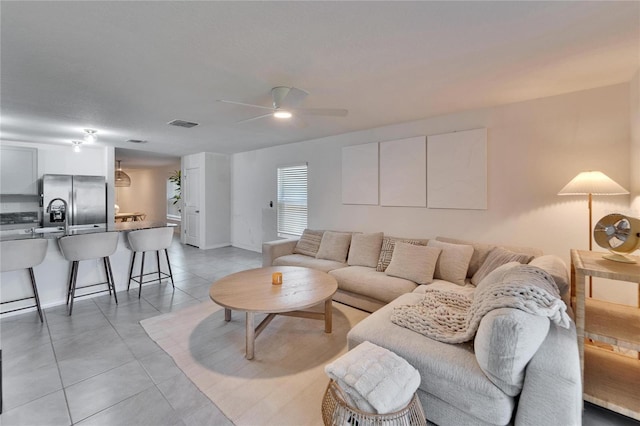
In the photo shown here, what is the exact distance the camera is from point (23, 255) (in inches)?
110

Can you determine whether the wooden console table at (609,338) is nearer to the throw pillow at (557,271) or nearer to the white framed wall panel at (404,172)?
the throw pillow at (557,271)

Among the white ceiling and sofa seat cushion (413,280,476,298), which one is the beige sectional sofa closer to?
sofa seat cushion (413,280,476,298)

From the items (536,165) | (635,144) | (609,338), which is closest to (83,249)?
(609,338)

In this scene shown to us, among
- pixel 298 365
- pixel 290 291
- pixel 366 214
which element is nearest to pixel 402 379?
pixel 298 365

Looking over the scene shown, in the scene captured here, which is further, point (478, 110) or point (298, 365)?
point (478, 110)

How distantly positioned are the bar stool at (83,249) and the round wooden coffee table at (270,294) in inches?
67.5

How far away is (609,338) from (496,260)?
1.21 m

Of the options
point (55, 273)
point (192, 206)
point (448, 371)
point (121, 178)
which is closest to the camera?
point (448, 371)

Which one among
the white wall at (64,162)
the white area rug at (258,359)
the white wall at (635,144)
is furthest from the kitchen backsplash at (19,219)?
the white wall at (635,144)

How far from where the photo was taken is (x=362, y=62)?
2.06 metres

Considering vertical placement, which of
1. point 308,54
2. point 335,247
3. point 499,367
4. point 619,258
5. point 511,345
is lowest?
point 499,367

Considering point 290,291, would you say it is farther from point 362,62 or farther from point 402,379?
point 362,62

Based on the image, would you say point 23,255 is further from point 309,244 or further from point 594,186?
point 594,186

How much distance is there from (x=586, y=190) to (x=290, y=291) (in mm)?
2662
